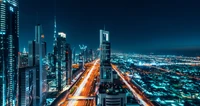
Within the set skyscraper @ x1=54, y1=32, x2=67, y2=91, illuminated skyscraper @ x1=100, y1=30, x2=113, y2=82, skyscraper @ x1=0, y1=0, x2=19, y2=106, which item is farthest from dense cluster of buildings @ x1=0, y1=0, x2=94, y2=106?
illuminated skyscraper @ x1=100, y1=30, x2=113, y2=82

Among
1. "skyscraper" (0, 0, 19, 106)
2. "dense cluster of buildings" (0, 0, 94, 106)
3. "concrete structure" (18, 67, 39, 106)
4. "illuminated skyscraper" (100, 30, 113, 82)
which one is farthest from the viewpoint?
"illuminated skyscraper" (100, 30, 113, 82)

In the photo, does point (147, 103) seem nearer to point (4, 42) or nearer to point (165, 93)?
point (165, 93)

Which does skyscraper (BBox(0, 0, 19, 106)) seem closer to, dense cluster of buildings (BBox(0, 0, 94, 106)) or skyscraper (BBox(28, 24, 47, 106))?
dense cluster of buildings (BBox(0, 0, 94, 106))

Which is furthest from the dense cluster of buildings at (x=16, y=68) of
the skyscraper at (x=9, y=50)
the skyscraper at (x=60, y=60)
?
the skyscraper at (x=60, y=60)

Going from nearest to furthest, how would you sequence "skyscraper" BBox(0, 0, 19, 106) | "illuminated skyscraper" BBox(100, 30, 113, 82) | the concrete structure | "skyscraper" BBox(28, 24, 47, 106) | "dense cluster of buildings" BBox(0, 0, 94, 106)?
"skyscraper" BBox(0, 0, 19, 106)
"dense cluster of buildings" BBox(0, 0, 94, 106)
the concrete structure
"skyscraper" BBox(28, 24, 47, 106)
"illuminated skyscraper" BBox(100, 30, 113, 82)

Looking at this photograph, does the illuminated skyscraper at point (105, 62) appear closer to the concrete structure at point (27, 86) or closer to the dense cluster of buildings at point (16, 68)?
the dense cluster of buildings at point (16, 68)

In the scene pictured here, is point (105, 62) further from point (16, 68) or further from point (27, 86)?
point (16, 68)

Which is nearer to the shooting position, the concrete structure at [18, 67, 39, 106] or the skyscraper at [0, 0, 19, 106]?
the skyscraper at [0, 0, 19, 106]

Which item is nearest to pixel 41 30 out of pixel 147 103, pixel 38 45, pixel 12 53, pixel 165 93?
pixel 38 45
